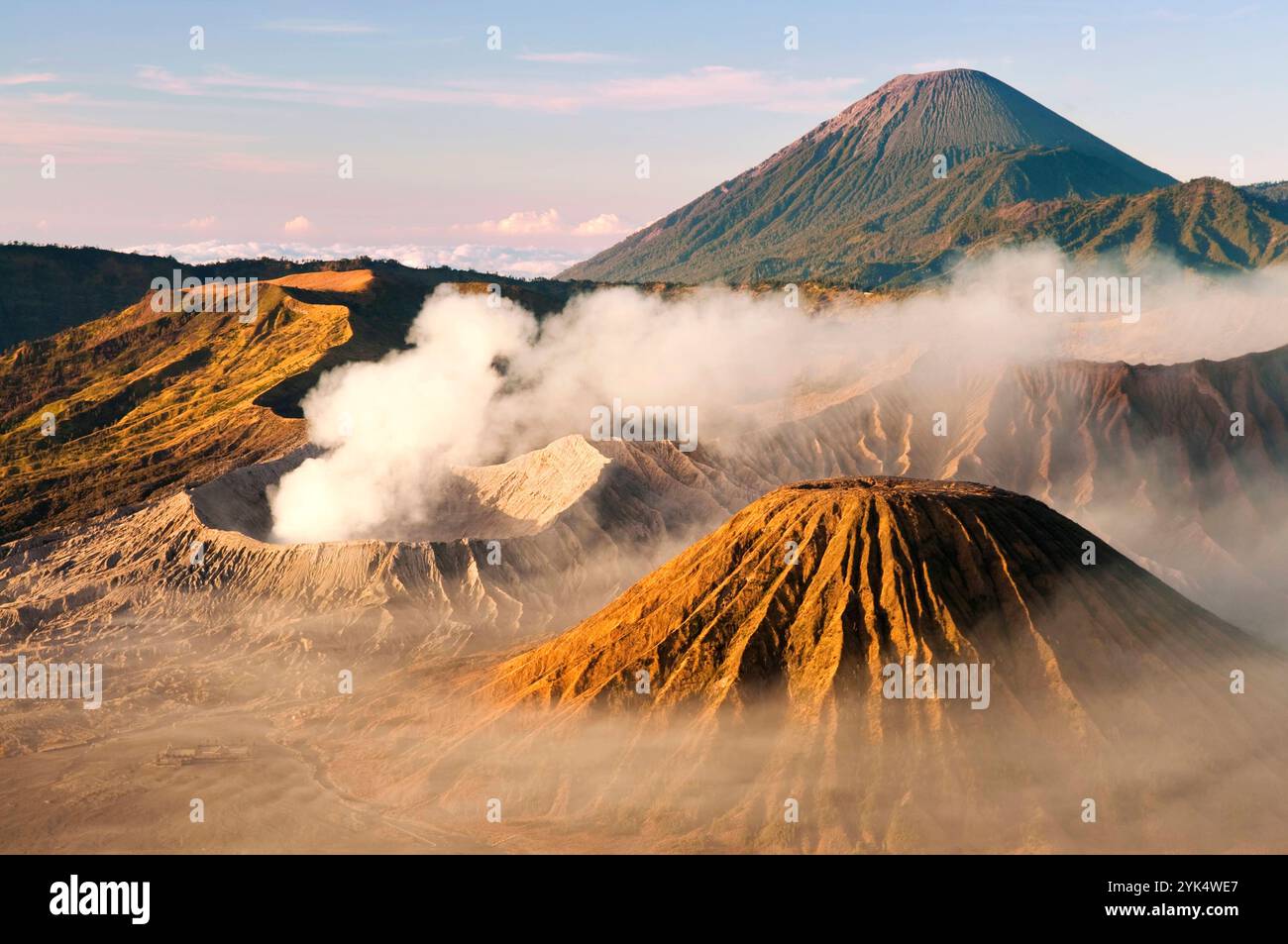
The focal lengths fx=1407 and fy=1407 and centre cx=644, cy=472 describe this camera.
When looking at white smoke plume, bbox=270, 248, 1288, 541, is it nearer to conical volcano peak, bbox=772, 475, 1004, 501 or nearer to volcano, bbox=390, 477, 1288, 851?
volcano, bbox=390, 477, 1288, 851

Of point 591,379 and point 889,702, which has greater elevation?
point 591,379

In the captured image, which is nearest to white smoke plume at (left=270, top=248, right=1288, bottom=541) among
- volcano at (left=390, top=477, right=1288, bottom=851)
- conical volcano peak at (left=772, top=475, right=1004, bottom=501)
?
volcano at (left=390, top=477, right=1288, bottom=851)

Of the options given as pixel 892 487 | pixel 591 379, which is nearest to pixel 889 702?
pixel 892 487

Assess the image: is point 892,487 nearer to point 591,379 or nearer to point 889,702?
point 889,702

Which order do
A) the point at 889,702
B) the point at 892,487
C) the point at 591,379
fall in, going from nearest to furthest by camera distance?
the point at 889,702 < the point at 892,487 < the point at 591,379

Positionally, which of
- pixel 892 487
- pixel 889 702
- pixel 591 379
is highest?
pixel 591 379

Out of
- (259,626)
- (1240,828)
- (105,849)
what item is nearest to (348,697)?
(259,626)

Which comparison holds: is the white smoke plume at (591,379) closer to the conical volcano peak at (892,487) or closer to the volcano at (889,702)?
the volcano at (889,702)

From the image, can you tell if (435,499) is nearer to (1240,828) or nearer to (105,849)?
(105,849)
